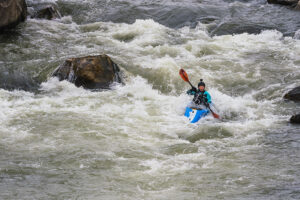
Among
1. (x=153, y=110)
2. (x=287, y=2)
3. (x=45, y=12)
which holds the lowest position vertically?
(x=153, y=110)

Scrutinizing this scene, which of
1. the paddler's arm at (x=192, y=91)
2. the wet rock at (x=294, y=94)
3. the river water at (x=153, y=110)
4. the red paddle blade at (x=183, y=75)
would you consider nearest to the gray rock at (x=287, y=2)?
the river water at (x=153, y=110)

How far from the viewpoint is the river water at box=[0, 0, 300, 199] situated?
5.85 m

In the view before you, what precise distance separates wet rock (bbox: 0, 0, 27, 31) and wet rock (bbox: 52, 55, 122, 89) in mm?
3532

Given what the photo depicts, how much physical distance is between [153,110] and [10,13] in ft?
20.3

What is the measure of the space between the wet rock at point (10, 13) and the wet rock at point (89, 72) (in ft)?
11.6

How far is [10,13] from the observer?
12.7 meters

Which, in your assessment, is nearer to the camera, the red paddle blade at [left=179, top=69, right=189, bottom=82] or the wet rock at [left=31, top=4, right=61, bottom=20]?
the red paddle blade at [left=179, top=69, right=189, bottom=82]

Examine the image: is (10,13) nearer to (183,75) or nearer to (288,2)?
(183,75)

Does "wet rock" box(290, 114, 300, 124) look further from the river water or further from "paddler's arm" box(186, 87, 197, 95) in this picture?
"paddler's arm" box(186, 87, 197, 95)

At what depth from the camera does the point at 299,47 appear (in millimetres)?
12359

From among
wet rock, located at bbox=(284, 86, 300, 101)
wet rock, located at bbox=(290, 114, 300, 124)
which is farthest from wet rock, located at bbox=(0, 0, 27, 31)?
wet rock, located at bbox=(290, 114, 300, 124)

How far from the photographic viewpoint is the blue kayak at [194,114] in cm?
843

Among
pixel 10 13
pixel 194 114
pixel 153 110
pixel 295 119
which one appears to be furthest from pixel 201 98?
pixel 10 13

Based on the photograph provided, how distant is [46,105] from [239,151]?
3.88m
